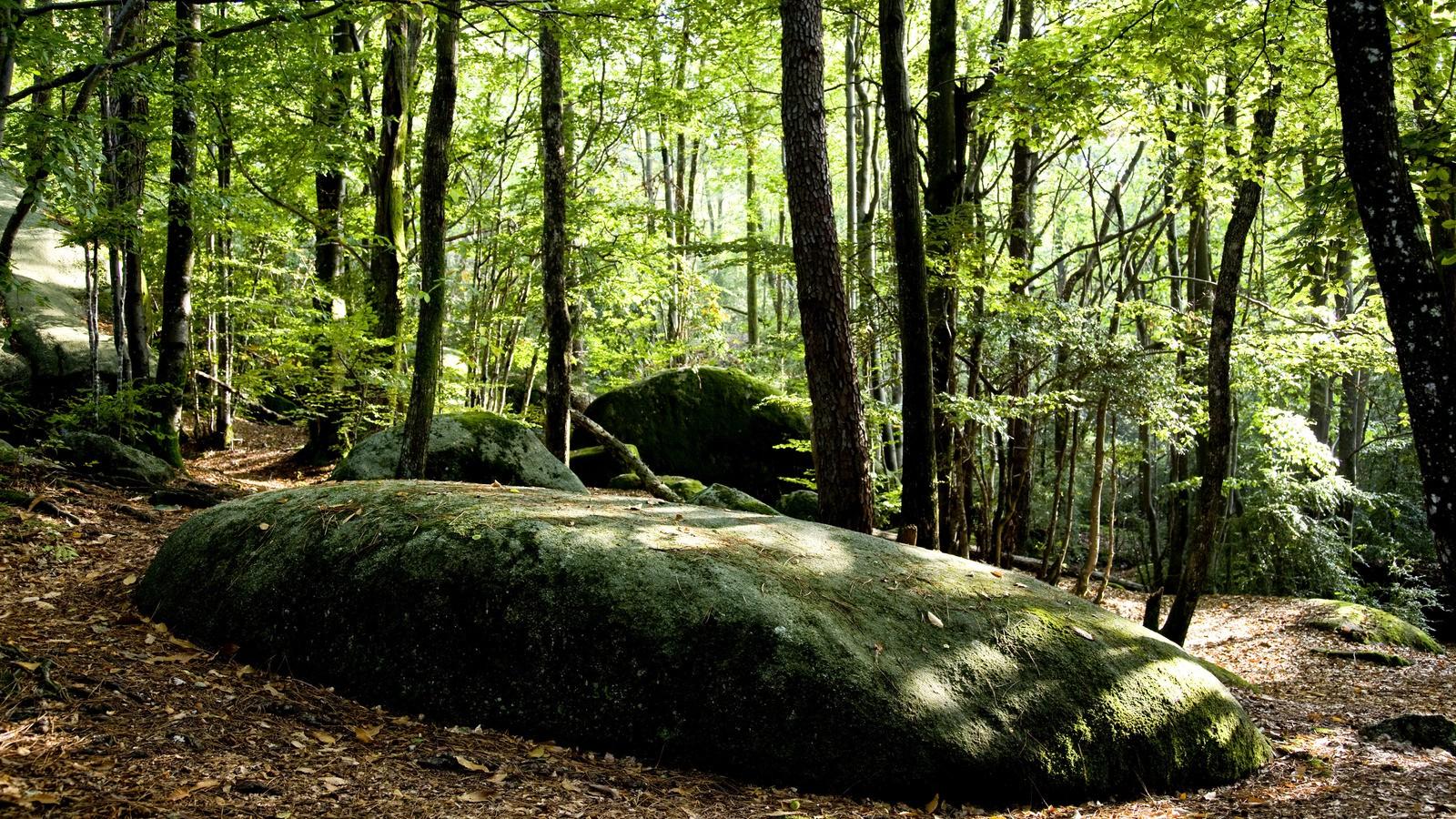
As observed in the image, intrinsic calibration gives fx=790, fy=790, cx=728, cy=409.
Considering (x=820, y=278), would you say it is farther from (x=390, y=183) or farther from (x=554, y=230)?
(x=390, y=183)

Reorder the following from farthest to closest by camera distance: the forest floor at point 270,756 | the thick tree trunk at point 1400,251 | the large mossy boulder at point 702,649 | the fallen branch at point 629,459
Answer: the fallen branch at point 629,459, the large mossy boulder at point 702,649, the thick tree trunk at point 1400,251, the forest floor at point 270,756

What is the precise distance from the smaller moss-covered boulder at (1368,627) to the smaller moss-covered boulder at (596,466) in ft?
31.6

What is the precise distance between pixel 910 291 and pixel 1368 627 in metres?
7.62

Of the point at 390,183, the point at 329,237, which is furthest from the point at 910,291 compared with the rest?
the point at 390,183

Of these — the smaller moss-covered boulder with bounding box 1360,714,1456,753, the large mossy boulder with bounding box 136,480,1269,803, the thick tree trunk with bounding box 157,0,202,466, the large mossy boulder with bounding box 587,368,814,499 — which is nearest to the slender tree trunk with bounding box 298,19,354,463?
the thick tree trunk with bounding box 157,0,202,466

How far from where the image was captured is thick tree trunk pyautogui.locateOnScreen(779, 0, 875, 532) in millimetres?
6555

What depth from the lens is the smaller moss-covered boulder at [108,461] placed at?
273 inches

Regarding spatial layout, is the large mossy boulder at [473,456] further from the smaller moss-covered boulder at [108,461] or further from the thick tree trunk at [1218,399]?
the thick tree trunk at [1218,399]

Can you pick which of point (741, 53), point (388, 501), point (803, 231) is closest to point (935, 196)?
point (803, 231)

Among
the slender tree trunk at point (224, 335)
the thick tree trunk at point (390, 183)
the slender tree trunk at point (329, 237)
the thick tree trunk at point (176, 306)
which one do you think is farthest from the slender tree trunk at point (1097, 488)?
the slender tree trunk at point (224, 335)

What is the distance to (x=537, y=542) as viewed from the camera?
432 centimetres

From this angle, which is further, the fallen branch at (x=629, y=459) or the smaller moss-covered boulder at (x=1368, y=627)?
the fallen branch at (x=629, y=459)

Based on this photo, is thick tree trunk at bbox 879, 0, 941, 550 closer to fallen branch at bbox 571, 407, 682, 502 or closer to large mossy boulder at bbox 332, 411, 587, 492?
large mossy boulder at bbox 332, 411, 587, 492

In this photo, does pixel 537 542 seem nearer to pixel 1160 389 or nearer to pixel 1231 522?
pixel 1160 389
